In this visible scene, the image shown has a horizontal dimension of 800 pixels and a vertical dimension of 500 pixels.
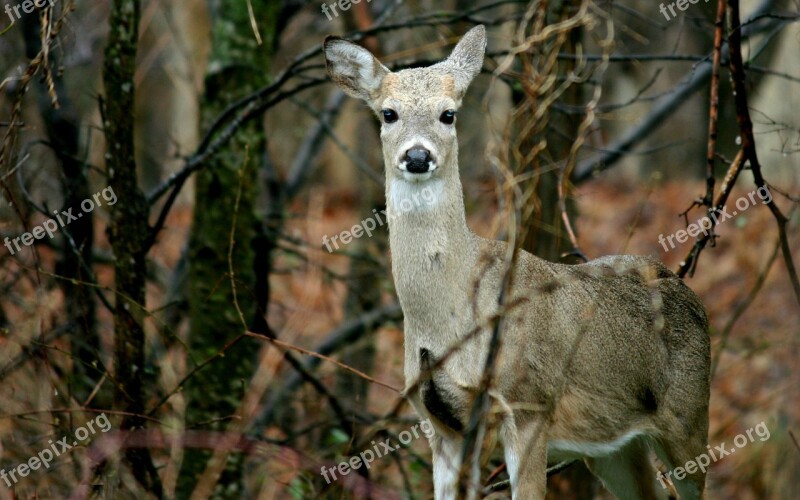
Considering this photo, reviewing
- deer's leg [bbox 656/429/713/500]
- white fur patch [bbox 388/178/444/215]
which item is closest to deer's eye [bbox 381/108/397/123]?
white fur patch [bbox 388/178/444/215]

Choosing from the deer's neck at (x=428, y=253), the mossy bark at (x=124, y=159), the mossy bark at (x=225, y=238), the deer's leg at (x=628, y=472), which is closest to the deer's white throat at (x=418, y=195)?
the deer's neck at (x=428, y=253)

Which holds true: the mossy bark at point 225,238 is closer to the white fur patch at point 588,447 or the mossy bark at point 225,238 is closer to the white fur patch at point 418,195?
the white fur patch at point 418,195

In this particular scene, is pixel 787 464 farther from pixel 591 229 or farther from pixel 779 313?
pixel 591 229

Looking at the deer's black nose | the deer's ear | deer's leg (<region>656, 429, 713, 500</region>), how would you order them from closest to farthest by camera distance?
the deer's black nose
the deer's ear
deer's leg (<region>656, 429, 713, 500</region>)

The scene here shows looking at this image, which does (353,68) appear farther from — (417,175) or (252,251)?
(252,251)

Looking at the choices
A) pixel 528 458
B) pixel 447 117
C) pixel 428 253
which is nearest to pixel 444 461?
pixel 528 458

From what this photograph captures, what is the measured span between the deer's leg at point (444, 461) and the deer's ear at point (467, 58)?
191 cm

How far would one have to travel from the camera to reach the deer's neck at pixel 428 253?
563cm

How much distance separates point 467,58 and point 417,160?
1.05m

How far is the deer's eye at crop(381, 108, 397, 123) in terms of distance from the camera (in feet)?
19.3

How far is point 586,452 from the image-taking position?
6082mm

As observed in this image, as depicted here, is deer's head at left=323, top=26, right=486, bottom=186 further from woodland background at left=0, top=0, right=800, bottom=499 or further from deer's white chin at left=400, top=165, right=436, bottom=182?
woodland background at left=0, top=0, right=800, bottom=499

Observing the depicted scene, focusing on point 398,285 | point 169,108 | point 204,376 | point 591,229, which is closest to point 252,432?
point 204,376

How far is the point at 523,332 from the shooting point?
223 inches
